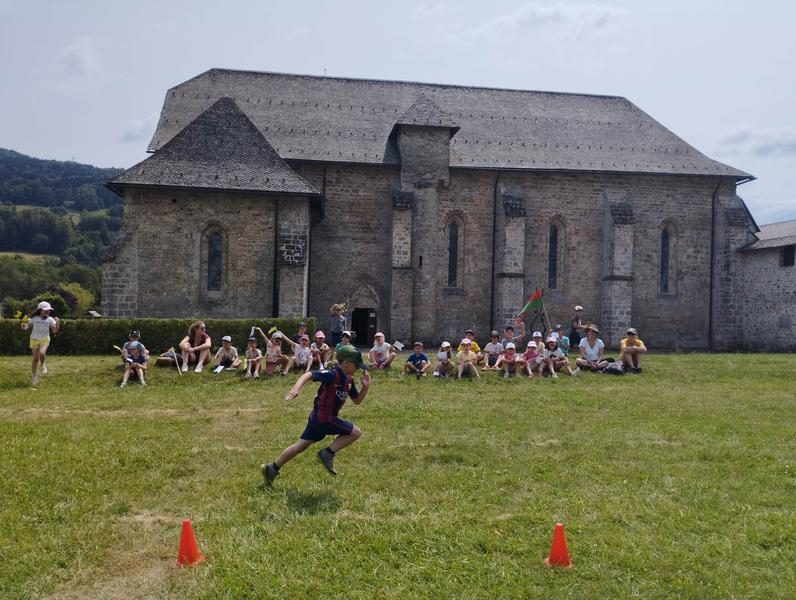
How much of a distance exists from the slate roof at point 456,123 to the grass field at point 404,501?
615 inches

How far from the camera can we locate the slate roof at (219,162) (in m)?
20.2

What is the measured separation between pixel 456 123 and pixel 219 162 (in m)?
11.0

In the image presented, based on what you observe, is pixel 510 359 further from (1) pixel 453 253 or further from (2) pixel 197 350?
(1) pixel 453 253

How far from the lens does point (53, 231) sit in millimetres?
100938

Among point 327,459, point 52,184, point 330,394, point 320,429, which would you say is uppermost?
point 52,184

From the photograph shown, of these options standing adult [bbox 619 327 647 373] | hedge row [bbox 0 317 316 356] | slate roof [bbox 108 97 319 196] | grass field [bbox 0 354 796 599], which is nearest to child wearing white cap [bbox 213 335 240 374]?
hedge row [bbox 0 317 316 356]

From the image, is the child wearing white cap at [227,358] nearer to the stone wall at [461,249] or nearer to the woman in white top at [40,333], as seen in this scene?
the woman in white top at [40,333]

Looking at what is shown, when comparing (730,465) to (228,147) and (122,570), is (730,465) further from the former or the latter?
(228,147)

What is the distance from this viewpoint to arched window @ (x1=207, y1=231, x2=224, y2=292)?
21234mm

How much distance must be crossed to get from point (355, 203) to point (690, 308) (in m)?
14.8

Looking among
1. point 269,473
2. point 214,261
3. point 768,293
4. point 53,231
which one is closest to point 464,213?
point 214,261

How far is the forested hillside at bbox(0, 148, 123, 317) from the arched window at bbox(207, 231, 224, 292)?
3335 mm

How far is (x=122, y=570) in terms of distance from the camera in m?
5.07

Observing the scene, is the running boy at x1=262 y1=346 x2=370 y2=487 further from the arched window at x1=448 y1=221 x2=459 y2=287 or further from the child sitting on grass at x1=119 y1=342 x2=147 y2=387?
the arched window at x1=448 y1=221 x2=459 y2=287
